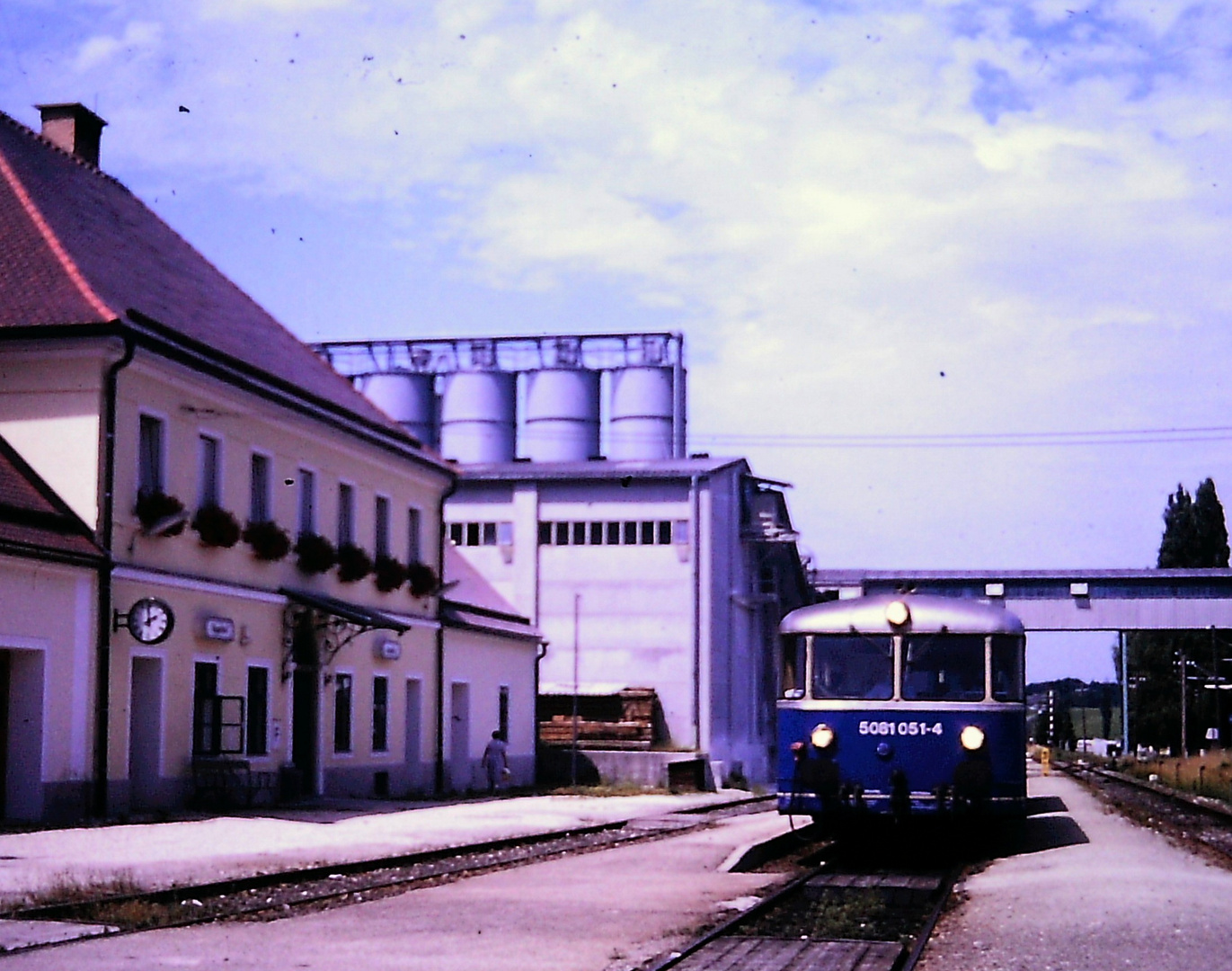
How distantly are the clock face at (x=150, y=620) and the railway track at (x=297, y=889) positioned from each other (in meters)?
6.01

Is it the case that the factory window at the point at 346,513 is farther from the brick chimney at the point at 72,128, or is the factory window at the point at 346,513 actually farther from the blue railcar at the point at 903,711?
the blue railcar at the point at 903,711

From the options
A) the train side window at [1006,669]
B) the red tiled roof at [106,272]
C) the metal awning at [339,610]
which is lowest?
the train side window at [1006,669]

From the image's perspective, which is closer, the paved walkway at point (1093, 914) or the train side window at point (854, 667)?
the paved walkway at point (1093, 914)

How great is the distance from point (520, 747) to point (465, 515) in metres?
13.8

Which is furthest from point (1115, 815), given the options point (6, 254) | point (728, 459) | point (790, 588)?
point (790, 588)

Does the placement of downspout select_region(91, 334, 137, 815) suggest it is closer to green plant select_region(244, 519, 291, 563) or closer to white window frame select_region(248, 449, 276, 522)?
green plant select_region(244, 519, 291, 563)

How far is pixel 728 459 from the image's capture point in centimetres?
5375

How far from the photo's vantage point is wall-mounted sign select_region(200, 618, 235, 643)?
2619cm

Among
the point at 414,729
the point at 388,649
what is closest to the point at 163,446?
the point at 388,649

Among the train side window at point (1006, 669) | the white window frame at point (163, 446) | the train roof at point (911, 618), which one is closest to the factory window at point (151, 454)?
the white window frame at point (163, 446)

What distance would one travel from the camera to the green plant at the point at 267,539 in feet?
92.3

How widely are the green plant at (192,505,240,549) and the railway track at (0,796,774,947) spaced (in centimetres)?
722

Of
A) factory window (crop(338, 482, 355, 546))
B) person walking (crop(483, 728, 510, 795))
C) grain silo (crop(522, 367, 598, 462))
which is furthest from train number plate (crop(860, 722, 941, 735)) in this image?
grain silo (crop(522, 367, 598, 462))

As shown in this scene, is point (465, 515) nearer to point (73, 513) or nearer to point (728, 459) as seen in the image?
point (728, 459)
